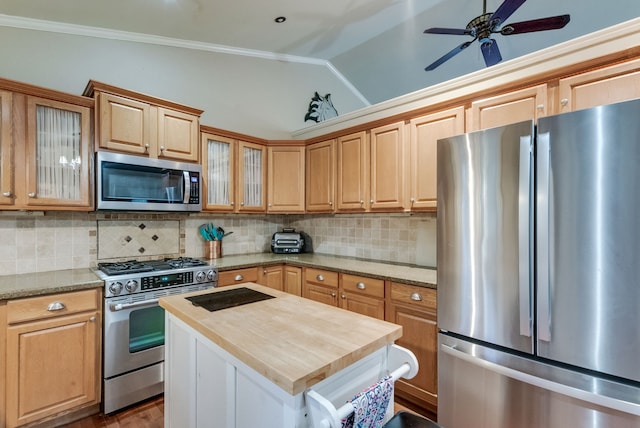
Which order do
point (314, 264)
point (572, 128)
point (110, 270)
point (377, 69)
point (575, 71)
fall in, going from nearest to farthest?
point (572, 128) → point (575, 71) → point (110, 270) → point (314, 264) → point (377, 69)

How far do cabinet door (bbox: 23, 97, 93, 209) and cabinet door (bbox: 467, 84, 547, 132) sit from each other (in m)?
2.86

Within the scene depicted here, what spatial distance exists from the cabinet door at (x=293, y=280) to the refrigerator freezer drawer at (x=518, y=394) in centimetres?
157

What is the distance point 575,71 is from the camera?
177 centimetres

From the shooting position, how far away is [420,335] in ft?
6.97

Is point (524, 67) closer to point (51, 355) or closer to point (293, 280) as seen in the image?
point (293, 280)

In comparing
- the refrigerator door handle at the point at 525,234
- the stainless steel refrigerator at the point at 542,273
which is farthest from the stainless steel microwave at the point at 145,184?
the refrigerator door handle at the point at 525,234

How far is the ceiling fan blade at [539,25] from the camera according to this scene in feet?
7.07

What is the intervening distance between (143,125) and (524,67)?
2836 millimetres

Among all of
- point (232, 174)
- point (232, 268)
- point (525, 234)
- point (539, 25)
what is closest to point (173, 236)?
point (232, 268)

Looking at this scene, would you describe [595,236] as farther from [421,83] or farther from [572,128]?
[421,83]

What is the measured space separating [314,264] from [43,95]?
7.86 feet

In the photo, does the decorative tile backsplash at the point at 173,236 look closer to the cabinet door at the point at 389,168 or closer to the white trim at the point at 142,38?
the cabinet door at the point at 389,168

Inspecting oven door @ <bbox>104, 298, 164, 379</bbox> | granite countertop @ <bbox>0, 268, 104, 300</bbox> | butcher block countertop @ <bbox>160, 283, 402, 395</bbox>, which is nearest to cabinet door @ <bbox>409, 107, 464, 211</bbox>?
butcher block countertop @ <bbox>160, 283, 402, 395</bbox>

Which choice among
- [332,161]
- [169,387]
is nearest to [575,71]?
→ [332,161]
